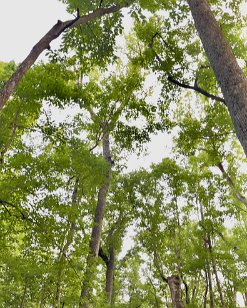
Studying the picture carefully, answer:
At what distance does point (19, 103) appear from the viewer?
806cm

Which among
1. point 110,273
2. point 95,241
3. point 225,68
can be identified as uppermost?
point 110,273

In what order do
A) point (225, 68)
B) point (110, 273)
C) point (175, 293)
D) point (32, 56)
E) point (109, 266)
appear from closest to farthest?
point (175, 293)
point (225, 68)
point (32, 56)
point (110, 273)
point (109, 266)

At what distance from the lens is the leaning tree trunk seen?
482 centimetres

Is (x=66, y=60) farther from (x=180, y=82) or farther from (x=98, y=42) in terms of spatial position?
(x=180, y=82)

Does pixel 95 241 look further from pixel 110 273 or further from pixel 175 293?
pixel 175 293

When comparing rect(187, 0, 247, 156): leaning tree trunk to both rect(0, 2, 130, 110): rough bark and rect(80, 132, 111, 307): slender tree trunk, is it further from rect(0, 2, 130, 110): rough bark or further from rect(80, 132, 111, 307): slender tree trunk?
rect(80, 132, 111, 307): slender tree trunk

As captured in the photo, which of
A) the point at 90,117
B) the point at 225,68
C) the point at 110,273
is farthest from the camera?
the point at 110,273

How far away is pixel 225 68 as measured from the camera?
18.1 feet

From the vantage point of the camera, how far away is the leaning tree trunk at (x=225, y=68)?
15.8 feet

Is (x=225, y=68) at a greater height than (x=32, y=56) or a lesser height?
lesser

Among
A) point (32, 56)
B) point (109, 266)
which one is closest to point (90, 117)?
point (32, 56)

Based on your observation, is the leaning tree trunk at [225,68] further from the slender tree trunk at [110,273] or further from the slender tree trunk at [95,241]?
the slender tree trunk at [110,273]

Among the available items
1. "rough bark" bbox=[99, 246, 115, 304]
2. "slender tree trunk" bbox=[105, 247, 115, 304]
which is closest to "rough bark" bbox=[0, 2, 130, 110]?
"rough bark" bbox=[99, 246, 115, 304]

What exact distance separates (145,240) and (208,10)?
1246 centimetres
